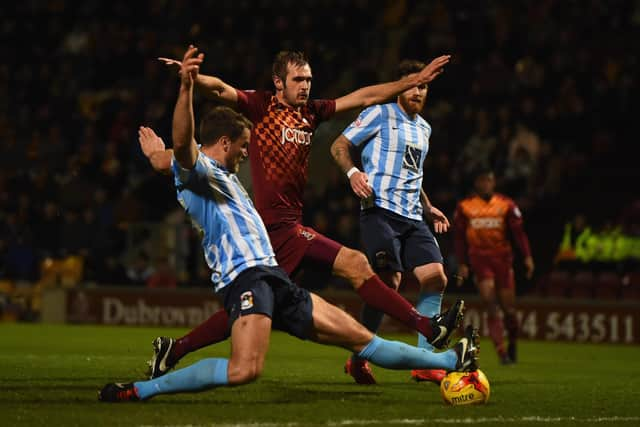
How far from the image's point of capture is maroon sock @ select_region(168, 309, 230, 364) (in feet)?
27.0

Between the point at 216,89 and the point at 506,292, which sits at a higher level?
the point at 216,89

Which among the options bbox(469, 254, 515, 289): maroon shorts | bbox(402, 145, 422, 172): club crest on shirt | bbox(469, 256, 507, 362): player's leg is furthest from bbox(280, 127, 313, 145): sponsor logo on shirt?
bbox(469, 254, 515, 289): maroon shorts

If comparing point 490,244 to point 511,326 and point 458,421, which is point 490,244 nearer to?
point 511,326

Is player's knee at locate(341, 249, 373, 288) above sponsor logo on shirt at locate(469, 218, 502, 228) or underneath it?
underneath

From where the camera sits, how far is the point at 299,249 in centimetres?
827

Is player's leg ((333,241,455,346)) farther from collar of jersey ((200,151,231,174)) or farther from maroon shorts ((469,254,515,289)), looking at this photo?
maroon shorts ((469,254,515,289))

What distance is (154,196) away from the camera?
20.9m

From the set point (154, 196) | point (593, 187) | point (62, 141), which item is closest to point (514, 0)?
point (593, 187)

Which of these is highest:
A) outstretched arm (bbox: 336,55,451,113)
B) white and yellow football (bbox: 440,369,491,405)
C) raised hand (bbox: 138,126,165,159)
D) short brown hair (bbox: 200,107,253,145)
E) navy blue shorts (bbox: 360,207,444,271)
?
outstretched arm (bbox: 336,55,451,113)

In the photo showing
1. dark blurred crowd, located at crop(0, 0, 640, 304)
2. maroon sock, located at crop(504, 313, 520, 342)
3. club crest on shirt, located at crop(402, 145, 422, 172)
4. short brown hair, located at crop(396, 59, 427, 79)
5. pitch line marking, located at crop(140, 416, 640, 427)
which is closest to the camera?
pitch line marking, located at crop(140, 416, 640, 427)

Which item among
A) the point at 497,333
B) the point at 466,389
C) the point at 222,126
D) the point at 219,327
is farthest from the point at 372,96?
the point at 497,333

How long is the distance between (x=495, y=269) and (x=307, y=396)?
6.12 meters

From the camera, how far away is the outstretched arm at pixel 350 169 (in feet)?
28.6

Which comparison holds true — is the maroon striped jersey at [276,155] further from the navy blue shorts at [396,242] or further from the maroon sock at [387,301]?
the navy blue shorts at [396,242]
